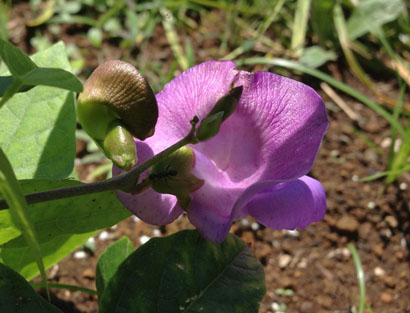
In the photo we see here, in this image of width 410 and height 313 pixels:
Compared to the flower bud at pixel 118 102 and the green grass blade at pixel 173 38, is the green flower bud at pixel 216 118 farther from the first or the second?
the green grass blade at pixel 173 38

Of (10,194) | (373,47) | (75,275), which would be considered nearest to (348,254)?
(75,275)

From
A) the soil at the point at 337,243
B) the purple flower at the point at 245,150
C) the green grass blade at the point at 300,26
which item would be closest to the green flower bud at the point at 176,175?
the purple flower at the point at 245,150

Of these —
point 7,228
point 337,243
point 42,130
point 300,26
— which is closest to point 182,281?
point 7,228

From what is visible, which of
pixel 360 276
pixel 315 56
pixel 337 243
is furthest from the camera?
pixel 315 56

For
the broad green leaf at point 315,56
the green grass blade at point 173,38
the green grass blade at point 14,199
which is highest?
the green grass blade at point 14,199

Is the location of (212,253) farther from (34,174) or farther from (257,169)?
(34,174)

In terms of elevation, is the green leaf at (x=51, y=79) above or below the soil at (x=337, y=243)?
above

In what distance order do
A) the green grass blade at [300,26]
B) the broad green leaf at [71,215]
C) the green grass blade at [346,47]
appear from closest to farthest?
the broad green leaf at [71,215], the green grass blade at [346,47], the green grass blade at [300,26]

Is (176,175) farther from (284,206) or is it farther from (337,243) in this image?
(337,243)
